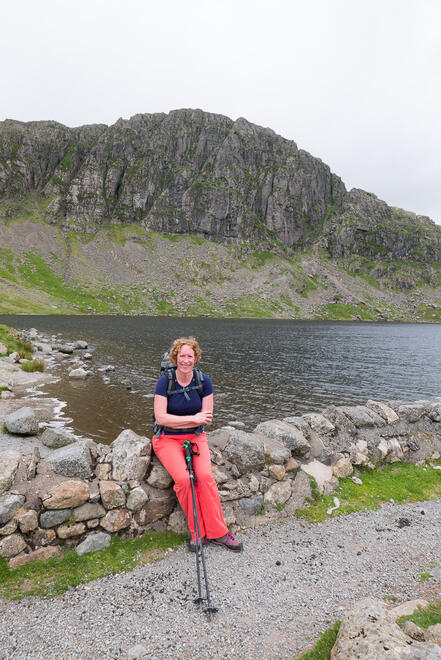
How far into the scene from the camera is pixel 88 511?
26.5 ft

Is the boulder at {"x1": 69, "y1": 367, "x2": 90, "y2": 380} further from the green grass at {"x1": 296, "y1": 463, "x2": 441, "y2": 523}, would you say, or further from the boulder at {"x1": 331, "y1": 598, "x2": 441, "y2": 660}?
the boulder at {"x1": 331, "y1": 598, "x2": 441, "y2": 660}

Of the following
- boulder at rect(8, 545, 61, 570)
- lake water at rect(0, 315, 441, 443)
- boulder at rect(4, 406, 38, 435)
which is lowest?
lake water at rect(0, 315, 441, 443)

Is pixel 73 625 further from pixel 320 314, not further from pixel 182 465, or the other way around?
pixel 320 314

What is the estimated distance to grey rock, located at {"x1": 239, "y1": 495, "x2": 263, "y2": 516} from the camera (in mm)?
9688

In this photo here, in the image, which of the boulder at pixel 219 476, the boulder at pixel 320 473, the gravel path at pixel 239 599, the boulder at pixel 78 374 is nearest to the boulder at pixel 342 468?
the boulder at pixel 320 473

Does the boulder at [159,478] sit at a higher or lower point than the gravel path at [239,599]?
higher

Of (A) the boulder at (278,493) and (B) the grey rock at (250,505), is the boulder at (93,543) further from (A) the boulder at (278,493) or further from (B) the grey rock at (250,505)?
(A) the boulder at (278,493)

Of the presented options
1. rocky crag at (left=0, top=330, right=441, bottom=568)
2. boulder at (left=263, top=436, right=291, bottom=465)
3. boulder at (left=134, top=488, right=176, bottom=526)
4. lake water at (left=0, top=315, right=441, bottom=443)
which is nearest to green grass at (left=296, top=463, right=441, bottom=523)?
rocky crag at (left=0, top=330, right=441, bottom=568)

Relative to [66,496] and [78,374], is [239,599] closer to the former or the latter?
[66,496]

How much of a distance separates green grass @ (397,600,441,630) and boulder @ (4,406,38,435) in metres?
15.1

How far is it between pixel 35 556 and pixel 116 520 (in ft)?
6.02

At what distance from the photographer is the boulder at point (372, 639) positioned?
4836mm

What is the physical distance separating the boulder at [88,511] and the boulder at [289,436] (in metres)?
6.22

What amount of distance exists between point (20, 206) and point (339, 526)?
243 meters
